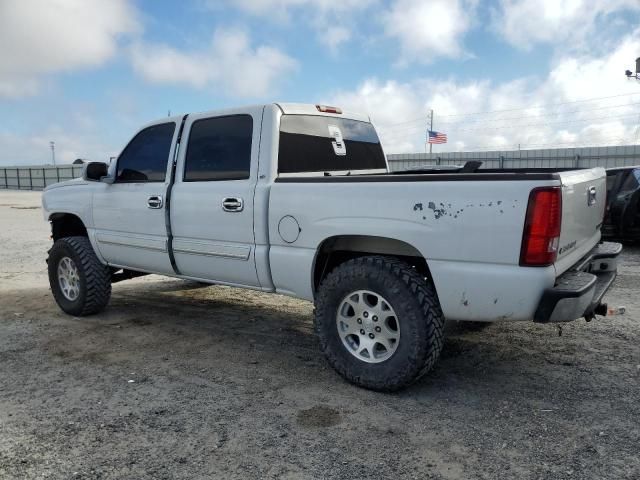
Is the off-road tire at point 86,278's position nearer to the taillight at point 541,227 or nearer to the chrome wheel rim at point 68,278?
the chrome wheel rim at point 68,278

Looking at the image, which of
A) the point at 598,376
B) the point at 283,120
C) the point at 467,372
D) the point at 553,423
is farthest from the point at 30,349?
the point at 598,376

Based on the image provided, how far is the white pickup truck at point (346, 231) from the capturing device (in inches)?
121

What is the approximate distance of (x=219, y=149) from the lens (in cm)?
449

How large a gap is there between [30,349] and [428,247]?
11.7 ft

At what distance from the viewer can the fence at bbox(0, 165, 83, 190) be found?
4431cm

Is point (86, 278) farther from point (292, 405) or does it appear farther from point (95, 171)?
point (292, 405)

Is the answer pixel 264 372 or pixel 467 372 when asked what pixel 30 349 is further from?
pixel 467 372

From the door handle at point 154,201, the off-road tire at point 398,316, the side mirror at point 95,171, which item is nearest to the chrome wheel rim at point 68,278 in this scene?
the side mirror at point 95,171

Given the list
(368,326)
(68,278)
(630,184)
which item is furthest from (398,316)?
(630,184)

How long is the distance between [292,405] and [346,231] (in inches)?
46.4

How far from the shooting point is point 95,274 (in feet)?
18.2

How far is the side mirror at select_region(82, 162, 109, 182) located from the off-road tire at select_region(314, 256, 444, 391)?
9.56 feet

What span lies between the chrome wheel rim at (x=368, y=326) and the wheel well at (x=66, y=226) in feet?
12.1

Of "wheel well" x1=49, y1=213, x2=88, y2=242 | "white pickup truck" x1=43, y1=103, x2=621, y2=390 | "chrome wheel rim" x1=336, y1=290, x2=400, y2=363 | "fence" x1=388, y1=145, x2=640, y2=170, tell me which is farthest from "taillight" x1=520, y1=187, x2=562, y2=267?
"fence" x1=388, y1=145, x2=640, y2=170
